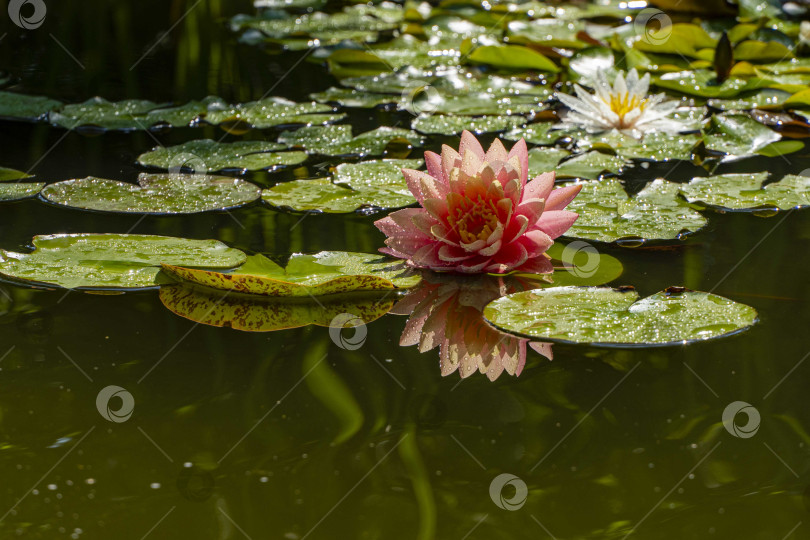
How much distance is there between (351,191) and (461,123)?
65 cm

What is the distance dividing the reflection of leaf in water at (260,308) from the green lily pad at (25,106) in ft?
4.58

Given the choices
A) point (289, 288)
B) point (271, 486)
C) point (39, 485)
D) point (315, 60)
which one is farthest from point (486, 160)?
point (315, 60)

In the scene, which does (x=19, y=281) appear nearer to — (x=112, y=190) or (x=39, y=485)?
(x=112, y=190)

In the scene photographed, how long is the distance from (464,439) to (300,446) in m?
0.21

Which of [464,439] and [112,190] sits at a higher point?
[464,439]

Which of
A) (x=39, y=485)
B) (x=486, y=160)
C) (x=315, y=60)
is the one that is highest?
(x=486, y=160)

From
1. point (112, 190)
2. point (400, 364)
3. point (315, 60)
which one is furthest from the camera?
point (315, 60)

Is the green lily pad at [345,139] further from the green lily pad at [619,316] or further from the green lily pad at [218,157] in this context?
the green lily pad at [619,316]

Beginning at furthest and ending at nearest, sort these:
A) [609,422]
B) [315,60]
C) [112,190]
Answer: [315,60], [112,190], [609,422]

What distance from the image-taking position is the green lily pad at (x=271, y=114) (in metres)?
2.54

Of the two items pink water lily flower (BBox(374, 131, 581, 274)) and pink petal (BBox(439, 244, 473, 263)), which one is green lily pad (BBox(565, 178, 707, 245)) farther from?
pink petal (BBox(439, 244, 473, 263))

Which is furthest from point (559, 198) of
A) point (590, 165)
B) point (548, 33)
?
point (548, 33)

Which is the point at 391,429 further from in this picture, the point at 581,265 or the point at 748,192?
the point at 748,192

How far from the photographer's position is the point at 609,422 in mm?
1121
